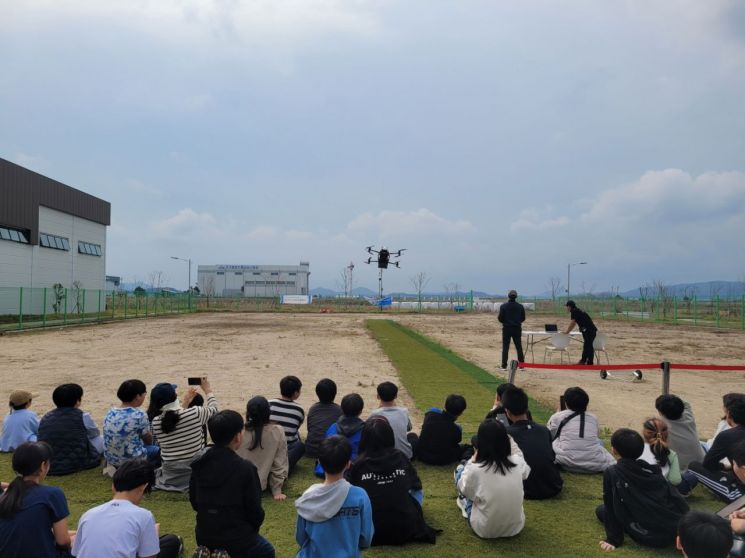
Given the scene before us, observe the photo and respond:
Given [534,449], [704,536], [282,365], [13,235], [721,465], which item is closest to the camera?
[704,536]

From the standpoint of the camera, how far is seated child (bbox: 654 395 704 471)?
15.6ft

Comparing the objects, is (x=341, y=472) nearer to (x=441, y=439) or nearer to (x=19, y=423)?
(x=441, y=439)

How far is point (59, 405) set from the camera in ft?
16.0

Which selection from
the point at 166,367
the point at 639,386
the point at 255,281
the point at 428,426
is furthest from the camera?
the point at 255,281

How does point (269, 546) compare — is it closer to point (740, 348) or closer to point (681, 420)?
point (681, 420)

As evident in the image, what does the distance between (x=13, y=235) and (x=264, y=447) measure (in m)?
31.2

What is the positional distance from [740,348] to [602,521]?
59.2 feet

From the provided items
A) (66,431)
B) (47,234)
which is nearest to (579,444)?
(66,431)

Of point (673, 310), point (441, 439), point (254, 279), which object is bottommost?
point (441, 439)

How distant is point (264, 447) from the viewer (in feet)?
14.3

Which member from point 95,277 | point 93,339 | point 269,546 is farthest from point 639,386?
point 95,277

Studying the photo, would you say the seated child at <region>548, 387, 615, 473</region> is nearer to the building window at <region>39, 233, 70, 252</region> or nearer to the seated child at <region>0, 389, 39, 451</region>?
the seated child at <region>0, 389, 39, 451</region>

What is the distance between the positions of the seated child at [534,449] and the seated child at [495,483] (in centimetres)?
65

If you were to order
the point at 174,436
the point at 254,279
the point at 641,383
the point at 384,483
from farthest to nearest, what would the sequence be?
the point at 254,279 < the point at 641,383 < the point at 174,436 < the point at 384,483
